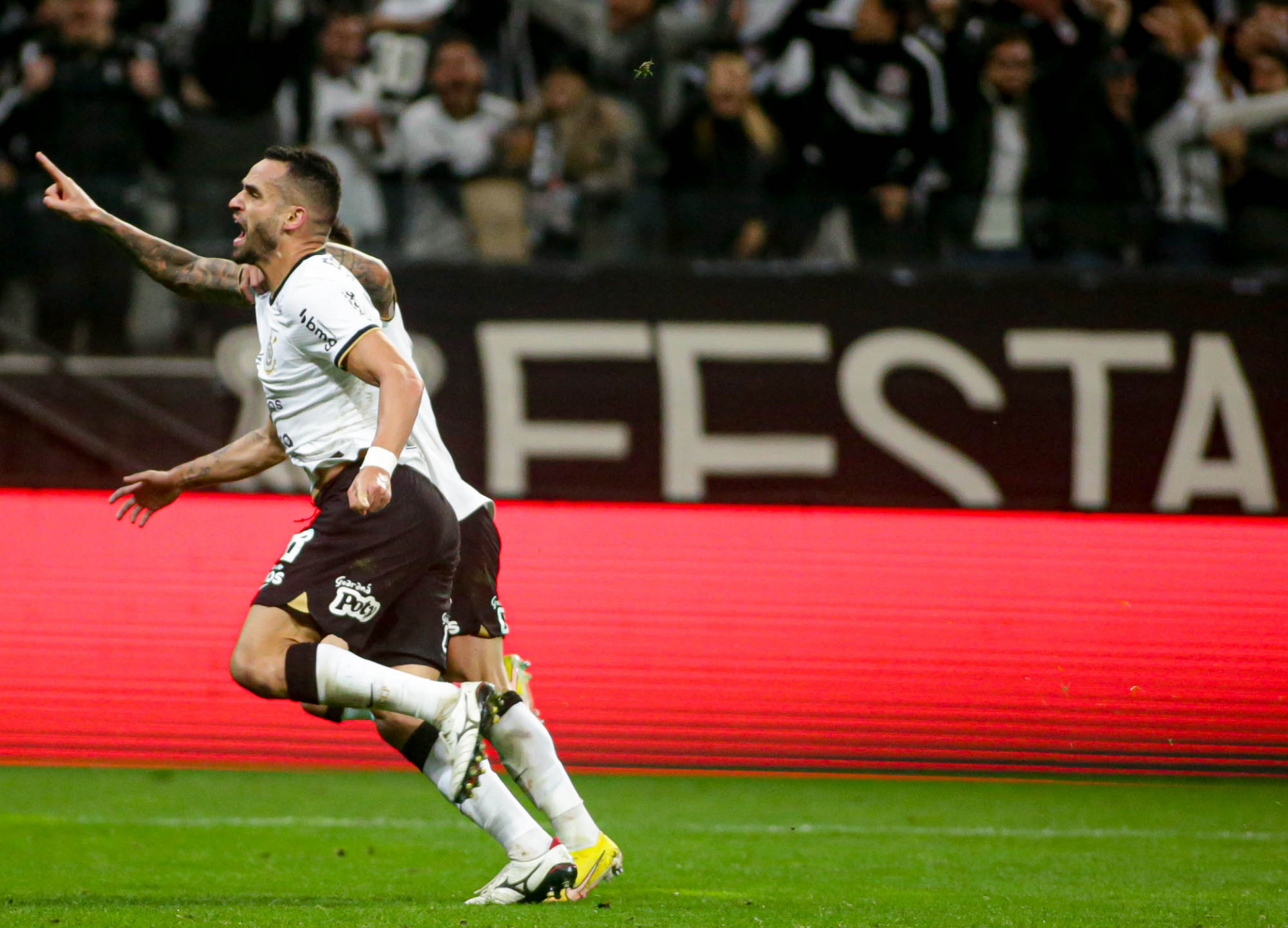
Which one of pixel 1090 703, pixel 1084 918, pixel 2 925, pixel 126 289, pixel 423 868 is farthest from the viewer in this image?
pixel 126 289

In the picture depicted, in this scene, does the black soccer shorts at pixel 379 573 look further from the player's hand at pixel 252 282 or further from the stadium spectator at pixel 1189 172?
the stadium spectator at pixel 1189 172

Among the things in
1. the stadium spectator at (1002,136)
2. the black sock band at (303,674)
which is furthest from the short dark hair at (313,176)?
the stadium spectator at (1002,136)

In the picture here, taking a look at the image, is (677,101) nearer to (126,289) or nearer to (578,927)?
(126,289)

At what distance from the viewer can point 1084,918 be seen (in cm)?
474

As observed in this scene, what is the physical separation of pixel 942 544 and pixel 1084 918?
3353 millimetres

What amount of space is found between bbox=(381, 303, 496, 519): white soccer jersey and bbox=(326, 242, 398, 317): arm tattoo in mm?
48

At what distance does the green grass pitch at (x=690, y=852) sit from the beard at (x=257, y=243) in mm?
1763

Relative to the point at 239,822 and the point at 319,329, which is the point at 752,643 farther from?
the point at 319,329

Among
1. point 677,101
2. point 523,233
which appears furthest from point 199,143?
point 677,101

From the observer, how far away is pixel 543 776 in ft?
16.8

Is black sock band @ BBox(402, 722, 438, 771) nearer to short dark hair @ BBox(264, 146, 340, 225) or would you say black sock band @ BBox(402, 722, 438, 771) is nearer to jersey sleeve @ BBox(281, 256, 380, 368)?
jersey sleeve @ BBox(281, 256, 380, 368)

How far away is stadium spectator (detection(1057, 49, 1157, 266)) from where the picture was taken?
1048 cm

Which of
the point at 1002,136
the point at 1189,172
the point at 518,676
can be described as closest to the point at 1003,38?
the point at 1002,136

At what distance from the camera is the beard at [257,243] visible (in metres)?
4.72
